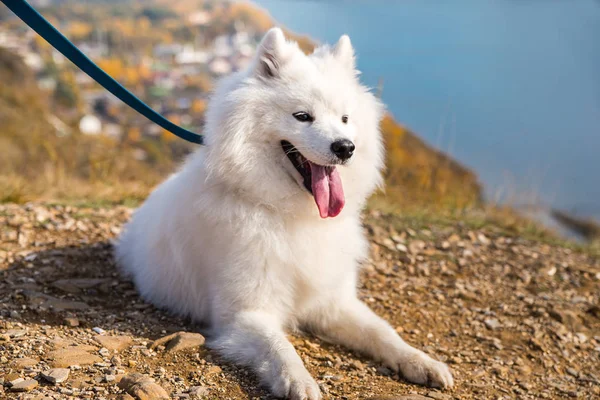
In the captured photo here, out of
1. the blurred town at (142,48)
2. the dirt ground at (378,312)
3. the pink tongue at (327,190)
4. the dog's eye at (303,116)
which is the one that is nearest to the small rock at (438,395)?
the dirt ground at (378,312)

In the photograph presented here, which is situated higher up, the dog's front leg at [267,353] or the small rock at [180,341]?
the dog's front leg at [267,353]

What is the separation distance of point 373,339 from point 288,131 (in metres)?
1.36

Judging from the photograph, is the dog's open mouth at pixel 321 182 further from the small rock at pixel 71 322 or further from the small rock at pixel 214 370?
the small rock at pixel 71 322

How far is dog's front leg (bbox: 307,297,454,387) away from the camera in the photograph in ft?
10.5

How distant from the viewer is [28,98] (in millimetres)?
21859

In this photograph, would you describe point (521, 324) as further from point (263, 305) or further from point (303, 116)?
point (303, 116)

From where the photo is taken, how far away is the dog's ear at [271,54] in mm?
3234

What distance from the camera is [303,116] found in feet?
10.6

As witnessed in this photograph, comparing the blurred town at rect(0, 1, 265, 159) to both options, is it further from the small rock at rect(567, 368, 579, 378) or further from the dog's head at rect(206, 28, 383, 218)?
the small rock at rect(567, 368, 579, 378)

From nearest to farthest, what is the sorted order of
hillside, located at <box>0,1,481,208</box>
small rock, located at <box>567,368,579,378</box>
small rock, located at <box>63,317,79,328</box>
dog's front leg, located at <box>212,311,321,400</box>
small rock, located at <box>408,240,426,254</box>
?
dog's front leg, located at <box>212,311,321,400</box> → small rock, located at <box>63,317,79,328</box> → small rock, located at <box>567,368,579,378</box> → small rock, located at <box>408,240,426,254</box> → hillside, located at <box>0,1,481,208</box>

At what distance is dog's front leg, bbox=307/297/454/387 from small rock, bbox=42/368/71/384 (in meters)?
1.50

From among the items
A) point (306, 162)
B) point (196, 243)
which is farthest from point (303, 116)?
point (196, 243)

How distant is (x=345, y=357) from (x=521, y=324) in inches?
69.4

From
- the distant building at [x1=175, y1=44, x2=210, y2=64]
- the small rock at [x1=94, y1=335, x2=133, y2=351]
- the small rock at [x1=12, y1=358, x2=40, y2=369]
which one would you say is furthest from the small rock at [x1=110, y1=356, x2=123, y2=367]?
the distant building at [x1=175, y1=44, x2=210, y2=64]
